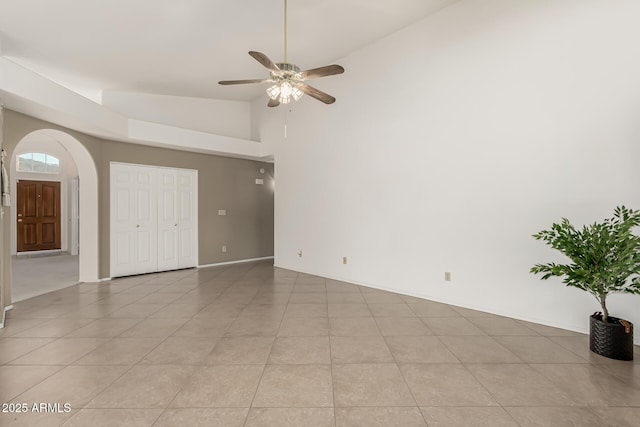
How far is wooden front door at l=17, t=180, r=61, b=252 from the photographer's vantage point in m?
8.17

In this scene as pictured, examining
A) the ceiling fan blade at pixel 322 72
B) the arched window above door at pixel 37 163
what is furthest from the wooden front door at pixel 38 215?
the ceiling fan blade at pixel 322 72

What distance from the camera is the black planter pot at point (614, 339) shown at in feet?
7.98

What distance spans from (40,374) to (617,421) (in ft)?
13.0

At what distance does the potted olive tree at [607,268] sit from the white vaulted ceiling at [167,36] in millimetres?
3306

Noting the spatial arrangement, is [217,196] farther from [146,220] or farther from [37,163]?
[37,163]

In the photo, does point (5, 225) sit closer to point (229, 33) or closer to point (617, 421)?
point (229, 33)

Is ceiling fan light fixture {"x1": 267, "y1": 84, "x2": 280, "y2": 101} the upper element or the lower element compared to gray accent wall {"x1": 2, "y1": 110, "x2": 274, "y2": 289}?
upper

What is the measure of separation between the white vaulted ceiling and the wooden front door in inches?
195

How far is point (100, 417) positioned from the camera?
5.73 feet

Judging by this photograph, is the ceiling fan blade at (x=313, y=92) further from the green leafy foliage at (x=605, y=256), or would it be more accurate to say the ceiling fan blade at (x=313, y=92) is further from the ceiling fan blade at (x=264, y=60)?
the green leafy foliage at (x=605, y=256)

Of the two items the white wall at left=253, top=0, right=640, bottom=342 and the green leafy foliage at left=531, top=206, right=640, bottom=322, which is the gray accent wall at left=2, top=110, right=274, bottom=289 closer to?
the white wall at left=253, top=0, right=640, bottom=342

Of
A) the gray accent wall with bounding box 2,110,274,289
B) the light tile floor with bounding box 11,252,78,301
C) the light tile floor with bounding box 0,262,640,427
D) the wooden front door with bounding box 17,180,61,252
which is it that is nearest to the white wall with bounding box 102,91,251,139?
the gray accent wall with bounding box 2,110,274,289

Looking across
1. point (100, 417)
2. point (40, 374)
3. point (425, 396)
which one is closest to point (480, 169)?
point (425, 396)

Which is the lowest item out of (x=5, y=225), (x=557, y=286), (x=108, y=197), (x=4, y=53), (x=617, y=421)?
(x=617, y=421)
